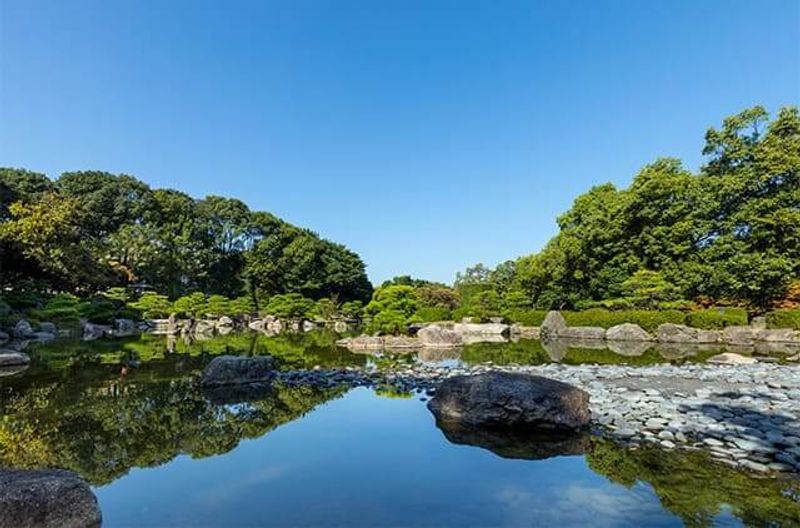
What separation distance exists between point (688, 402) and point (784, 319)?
14298 mm

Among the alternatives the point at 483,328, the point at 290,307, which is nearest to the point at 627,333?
the point at 483,328

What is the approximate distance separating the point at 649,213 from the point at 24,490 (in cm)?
2276

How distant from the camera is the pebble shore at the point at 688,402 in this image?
3789 millimetres

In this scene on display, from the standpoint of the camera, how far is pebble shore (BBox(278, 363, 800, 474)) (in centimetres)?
379

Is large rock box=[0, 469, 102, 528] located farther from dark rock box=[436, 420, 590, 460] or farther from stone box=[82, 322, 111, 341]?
stone box=[82, 322, 111, 341]

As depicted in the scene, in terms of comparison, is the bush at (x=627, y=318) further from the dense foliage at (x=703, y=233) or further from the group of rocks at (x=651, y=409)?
the group of rocks at (x=651, y=409)

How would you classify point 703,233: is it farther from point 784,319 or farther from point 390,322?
point 390,322

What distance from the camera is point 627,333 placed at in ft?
55.5

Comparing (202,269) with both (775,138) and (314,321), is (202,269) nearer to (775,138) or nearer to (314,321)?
(314,321)

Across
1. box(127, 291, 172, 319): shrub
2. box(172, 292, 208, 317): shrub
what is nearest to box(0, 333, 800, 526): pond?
box(127, 291, 172, 319): shrub

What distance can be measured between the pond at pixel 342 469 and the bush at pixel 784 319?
15.9 m

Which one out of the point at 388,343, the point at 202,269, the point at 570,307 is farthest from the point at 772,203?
the point at 202,269

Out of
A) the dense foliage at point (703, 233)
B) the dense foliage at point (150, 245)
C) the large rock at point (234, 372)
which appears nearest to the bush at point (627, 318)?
the dense foliage at point (703, 233)

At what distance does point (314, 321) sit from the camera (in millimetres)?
28875
